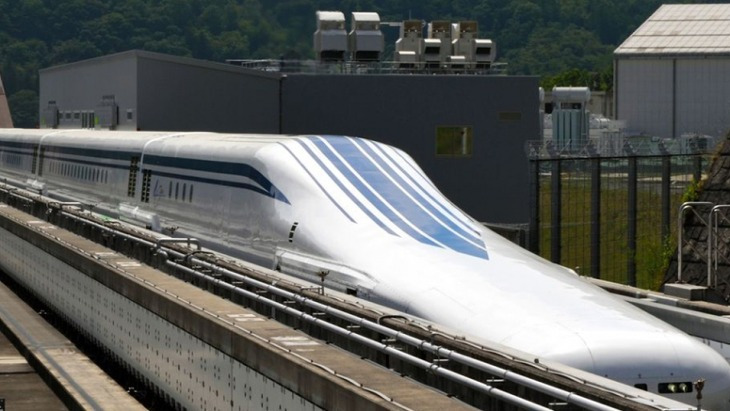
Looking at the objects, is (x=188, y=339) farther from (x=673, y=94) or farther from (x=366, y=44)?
(x=673, y=94)

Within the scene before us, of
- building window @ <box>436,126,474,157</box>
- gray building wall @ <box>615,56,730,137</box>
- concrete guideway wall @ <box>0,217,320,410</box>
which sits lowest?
concrete guideway wall @ <box>0,217,320,410</box>

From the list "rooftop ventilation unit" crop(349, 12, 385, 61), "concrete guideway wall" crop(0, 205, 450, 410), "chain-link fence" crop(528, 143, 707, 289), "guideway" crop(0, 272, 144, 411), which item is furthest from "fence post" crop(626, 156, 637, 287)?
"rooftop ventilation unit" crop(349, 12, 385, 61)

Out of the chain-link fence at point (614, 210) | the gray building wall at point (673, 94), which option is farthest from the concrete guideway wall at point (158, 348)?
the gray building wall at point (673, 94)

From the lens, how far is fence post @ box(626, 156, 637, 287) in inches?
1858

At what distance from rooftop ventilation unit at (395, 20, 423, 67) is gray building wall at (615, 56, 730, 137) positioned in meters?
22.0

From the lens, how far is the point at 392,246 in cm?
2027

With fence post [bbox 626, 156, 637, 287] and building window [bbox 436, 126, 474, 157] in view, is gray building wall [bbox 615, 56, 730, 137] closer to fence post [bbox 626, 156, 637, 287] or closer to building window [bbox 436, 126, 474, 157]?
building window [bbox 436, 126, 474, 157]

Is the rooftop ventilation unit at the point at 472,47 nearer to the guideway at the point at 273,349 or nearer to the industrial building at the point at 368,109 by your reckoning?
the industrial building at the point at 368,109

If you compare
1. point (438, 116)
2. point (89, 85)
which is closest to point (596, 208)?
point (438, 116)

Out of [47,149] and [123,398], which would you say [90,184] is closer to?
[47,149]

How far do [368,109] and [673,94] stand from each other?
3749 centimetres

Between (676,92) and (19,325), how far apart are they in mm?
75194

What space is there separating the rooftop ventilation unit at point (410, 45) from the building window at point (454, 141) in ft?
21.4

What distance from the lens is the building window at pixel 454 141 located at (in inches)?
2739
